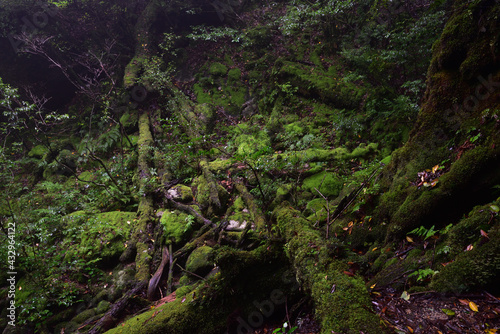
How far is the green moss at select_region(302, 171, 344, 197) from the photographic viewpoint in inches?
228

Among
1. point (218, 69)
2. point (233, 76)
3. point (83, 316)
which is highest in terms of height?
point (218, 69)

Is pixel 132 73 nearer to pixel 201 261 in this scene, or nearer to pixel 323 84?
pixel 323 84

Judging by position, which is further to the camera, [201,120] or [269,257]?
[201,120]

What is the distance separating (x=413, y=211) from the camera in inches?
115

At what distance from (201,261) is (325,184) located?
11.4 feet

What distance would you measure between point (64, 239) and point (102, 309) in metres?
2.59

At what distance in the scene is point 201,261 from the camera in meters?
4.98

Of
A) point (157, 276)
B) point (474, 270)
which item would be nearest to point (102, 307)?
point (157, 276)

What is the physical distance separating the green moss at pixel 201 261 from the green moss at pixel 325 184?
2.88m

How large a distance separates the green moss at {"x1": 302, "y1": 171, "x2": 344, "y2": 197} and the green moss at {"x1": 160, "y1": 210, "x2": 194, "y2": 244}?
10.6ft

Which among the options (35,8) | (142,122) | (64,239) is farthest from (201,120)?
(35,8)

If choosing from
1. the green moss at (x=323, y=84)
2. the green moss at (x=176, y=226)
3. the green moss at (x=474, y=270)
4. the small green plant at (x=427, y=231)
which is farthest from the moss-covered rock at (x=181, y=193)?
the green moss at (x=323, y=84)

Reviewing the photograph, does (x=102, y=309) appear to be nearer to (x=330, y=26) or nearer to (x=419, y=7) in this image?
(x=330, y=26)

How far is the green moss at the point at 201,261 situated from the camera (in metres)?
4.91
